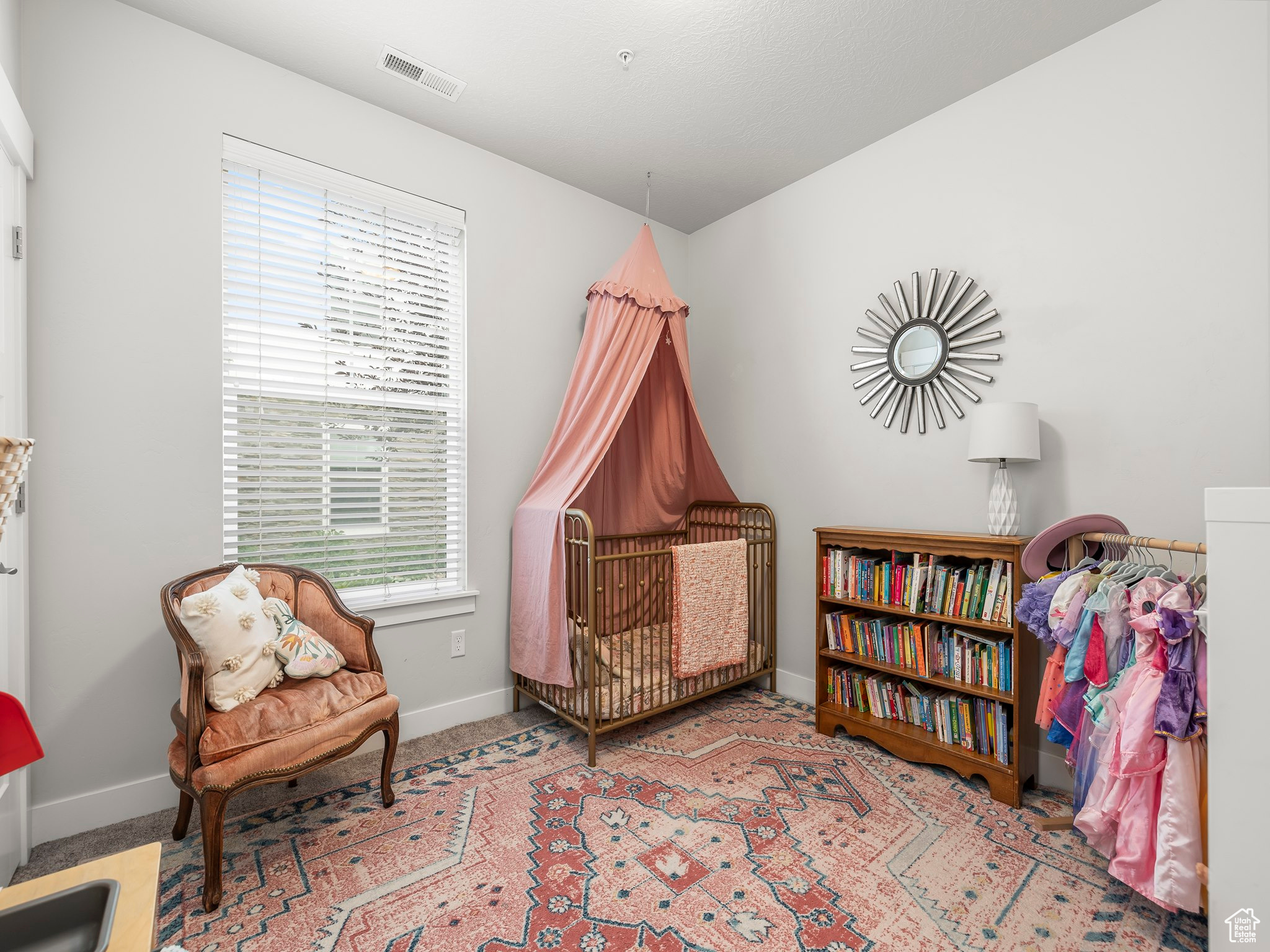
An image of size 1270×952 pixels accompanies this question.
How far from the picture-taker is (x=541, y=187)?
3.14 m

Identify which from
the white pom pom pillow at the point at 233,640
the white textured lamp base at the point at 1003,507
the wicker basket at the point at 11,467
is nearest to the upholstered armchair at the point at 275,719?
the white pom pom pillow at the point at 233,640

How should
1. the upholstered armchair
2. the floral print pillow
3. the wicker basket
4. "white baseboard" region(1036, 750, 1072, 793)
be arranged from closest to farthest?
the wicker basket < the upholstered armchair < the floral print pillow < "white baseboard" region(1036, 750, 1072, 793)

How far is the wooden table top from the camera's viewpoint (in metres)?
0.79

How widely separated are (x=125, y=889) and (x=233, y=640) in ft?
3.72

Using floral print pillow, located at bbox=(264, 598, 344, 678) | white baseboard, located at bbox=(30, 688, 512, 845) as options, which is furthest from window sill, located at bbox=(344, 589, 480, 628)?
white baseboard, located at bbox=(30, 688, 512, 845)

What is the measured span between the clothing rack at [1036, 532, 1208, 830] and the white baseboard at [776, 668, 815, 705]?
44.6 inches

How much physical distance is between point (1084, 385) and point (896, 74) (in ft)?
4.83

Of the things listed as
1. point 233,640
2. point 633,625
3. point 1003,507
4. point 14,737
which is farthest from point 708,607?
point 14,737

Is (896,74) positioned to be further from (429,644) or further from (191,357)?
(429,644)

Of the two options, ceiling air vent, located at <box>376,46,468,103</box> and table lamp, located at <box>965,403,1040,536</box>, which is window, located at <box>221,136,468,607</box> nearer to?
ceiling air vent, located at <box>376,46,468,103</box>

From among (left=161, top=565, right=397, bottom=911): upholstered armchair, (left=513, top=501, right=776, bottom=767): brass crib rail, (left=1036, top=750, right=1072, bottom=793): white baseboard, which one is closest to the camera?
(left=161, top=565, right=397, bottom=911): upholstered armchair

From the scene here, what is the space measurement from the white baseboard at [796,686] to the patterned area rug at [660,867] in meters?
0.61

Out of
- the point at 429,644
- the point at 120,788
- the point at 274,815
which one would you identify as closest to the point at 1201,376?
the point at 429,644

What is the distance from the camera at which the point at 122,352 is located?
6.70 ft
